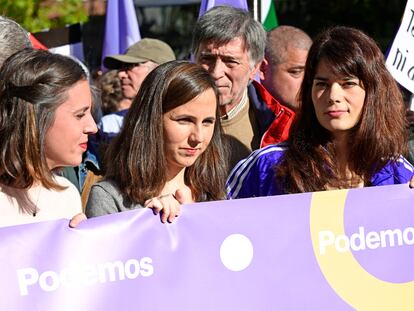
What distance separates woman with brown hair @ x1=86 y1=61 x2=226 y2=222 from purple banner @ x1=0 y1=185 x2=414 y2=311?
263mm

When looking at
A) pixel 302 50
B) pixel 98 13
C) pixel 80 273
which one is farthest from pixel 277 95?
pixel 98 13

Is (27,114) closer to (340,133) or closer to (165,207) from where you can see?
(165,207)

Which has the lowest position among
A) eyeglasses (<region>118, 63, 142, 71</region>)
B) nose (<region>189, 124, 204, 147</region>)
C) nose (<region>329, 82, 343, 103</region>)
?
eyeglasses (<region>118, 63, 142, 71</region>)

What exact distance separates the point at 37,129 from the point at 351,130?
124 centimetres

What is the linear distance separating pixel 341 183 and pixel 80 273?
1124mm

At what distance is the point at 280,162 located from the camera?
3795 mm

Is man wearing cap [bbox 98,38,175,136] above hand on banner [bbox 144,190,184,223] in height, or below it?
below

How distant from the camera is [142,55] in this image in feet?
22.4

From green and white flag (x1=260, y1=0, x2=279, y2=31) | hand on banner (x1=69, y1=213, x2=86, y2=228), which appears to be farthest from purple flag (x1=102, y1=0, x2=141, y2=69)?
hand on banner (x1=69, y1=213, x2=86, y2=228)

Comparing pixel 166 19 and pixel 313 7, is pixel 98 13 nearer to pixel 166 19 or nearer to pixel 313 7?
pixel 166 19

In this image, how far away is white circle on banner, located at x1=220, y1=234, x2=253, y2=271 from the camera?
11.2ft

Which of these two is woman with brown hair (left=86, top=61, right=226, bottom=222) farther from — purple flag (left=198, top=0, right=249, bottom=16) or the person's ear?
purple flag (left=198, top=0, right=249, bottom=16)

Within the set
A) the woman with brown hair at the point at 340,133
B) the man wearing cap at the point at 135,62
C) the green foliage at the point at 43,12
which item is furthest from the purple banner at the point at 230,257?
the green foliage at the point at 43,12

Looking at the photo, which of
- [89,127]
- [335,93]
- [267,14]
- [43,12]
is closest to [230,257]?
[89,127]
